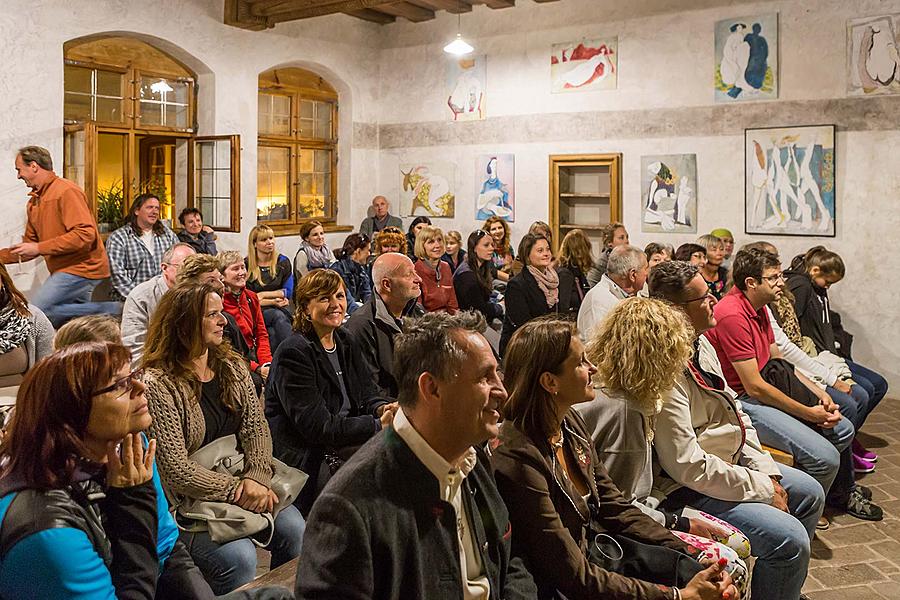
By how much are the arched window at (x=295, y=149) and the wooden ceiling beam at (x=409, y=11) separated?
133cm

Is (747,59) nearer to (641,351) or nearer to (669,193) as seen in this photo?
(669,193)

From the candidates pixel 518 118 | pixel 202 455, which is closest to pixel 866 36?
pixel 518 118

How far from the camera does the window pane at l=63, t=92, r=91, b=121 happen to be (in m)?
8.92

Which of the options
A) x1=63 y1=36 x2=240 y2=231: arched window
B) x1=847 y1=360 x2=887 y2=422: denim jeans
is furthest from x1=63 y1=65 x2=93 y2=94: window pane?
x1=847 y1=360 x2=887 y2=422: denim jeans

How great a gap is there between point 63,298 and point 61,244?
473 millimetres

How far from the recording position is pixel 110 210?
957cm

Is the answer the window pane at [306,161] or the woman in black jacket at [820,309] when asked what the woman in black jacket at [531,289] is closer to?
the woman in black jacket at [820,309]

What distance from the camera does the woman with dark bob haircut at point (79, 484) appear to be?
186 centimetres

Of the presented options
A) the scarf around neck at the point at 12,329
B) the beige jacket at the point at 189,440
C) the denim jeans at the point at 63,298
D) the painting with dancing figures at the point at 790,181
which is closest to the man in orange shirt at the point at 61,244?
the denim jeans at the point at 63,298

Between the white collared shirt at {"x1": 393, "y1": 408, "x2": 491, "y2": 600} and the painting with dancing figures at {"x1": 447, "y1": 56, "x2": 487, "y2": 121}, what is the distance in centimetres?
981

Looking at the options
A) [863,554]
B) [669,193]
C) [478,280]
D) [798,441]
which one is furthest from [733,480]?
[669,193]

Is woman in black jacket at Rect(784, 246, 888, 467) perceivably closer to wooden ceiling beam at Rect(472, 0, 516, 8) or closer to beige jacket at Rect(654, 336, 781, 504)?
beige jacket at Rect(654, 336, 781, 504)

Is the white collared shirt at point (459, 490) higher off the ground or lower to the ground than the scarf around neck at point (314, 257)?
lower

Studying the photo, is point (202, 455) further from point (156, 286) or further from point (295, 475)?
point (156, 286)
